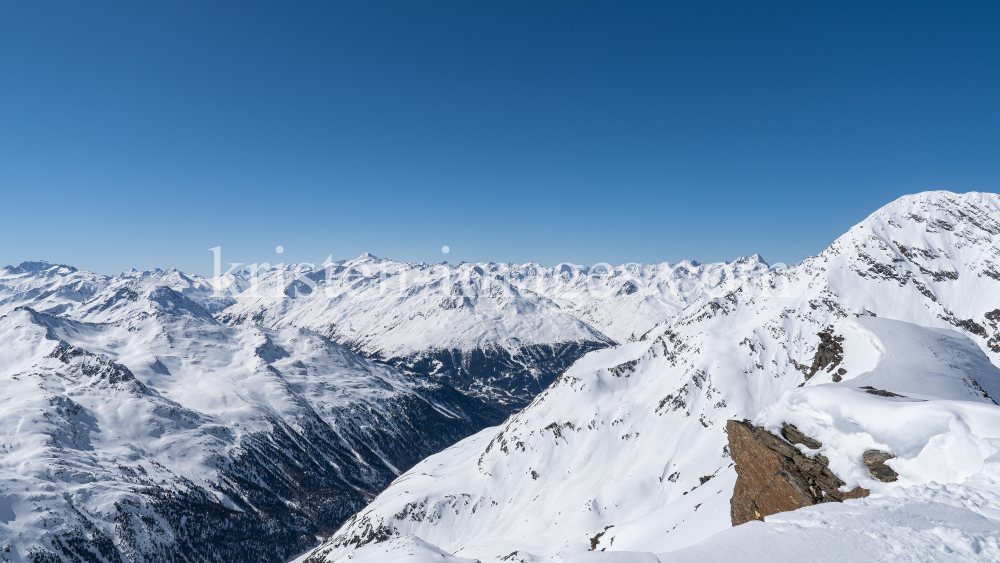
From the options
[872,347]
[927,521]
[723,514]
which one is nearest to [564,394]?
[872,347]

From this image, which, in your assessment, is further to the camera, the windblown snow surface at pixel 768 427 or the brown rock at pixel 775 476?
the brown rock at pixel 775 476

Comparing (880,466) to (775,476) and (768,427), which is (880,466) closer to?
(775,476)

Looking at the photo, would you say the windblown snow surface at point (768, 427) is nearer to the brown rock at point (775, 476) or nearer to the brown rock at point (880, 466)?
the brown rock at point (880, 466)

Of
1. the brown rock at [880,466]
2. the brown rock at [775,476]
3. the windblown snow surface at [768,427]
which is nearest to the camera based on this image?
the windblown snow surface at [768,427]

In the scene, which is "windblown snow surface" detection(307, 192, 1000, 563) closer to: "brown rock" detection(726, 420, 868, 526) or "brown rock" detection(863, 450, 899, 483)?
"brown rock" detection(863, 450, 899, 483)

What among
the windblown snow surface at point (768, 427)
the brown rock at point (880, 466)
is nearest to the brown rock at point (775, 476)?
the windblown snow surface at point (768, 427)

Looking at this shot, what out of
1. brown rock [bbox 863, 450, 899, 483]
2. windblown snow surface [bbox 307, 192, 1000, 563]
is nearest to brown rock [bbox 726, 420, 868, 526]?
windblown snow surface [bbox 307, 192, 1000, 563]
